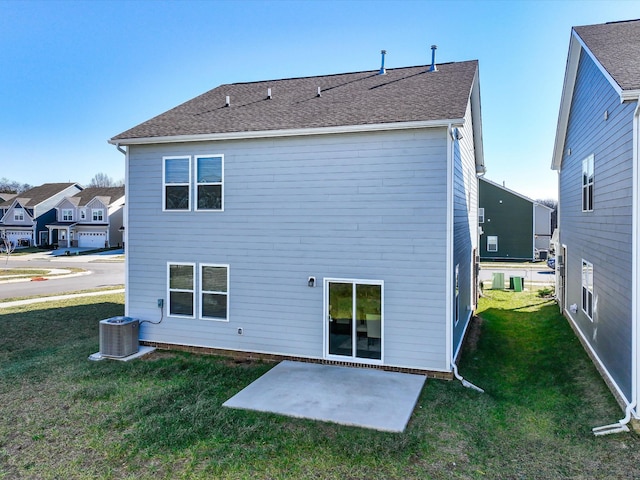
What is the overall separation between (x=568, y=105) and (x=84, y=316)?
56.0ft

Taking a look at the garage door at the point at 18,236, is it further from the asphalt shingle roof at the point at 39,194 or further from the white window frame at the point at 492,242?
the white window frame at the point at 492,242

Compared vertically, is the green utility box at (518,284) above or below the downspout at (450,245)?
below

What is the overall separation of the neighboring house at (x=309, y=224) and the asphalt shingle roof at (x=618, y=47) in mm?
2424

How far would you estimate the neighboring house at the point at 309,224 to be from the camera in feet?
26.5

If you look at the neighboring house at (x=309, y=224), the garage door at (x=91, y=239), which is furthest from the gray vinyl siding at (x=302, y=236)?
the garage door at (x=91, y=239)

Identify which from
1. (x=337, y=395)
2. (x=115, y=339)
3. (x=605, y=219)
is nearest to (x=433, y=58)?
(x=605, y=219)

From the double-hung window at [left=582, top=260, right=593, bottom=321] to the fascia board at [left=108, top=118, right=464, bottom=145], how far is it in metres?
5.03

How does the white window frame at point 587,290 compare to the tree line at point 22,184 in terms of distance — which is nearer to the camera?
the white window frame at point 587,290

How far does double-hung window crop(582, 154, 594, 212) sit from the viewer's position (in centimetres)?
955

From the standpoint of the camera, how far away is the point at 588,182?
989cm

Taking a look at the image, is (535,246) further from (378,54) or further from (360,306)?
(360,306)

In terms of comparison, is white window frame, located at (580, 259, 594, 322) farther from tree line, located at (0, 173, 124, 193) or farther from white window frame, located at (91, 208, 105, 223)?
tree line, located at (0, 173, 124, 193)

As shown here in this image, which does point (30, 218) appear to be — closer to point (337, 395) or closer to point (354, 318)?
point (354, 318)

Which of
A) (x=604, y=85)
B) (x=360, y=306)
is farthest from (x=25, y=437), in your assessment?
(x=604, y=85)
